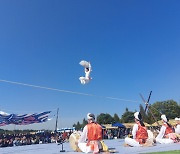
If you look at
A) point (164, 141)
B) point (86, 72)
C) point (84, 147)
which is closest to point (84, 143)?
point (84, 147)

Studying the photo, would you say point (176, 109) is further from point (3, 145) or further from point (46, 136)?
point (3, 145)

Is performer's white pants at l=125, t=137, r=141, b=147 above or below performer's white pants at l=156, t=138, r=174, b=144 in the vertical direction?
below

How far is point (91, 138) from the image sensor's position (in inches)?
421

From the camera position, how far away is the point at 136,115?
1368cm

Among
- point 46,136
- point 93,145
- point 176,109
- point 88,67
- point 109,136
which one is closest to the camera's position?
point 93,145

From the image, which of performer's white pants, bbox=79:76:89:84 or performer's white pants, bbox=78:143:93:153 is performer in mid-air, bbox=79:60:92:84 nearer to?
performer's white pants, bbox=79:76:89:84

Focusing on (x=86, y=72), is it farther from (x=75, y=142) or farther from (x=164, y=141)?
(x=164, y=141)

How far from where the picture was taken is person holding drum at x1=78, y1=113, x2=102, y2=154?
34.7 feet

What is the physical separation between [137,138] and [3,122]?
17312 mm

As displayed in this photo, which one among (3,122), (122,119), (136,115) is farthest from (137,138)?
(122,119)

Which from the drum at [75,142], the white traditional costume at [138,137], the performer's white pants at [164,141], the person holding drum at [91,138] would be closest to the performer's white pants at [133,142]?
the white traditional costume at [138,137]

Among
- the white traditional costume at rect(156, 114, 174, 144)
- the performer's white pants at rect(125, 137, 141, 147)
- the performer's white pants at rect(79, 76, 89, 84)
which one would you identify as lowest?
the performer's white pants at rect(125, 137, 141, 147)

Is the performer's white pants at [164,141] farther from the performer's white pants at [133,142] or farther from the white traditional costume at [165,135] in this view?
the performer's white pants at [133,142]

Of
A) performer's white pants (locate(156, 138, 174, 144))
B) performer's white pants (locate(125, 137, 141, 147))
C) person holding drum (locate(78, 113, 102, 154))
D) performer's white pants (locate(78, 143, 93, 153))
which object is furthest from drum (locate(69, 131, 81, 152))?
performer's white pants (locate(156, 138, 174, 144))
